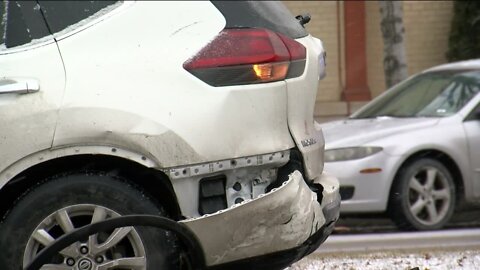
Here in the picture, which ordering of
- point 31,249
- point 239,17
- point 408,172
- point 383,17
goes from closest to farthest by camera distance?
point 31,249
point 239,17
point 408,172
point 383,17

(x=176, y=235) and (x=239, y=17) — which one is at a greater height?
(x=239, y=17)

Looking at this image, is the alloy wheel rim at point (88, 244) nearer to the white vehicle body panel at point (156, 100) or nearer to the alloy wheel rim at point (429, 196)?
the white vehicle body panel at point (156, 100)

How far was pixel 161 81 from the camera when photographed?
3.73 m

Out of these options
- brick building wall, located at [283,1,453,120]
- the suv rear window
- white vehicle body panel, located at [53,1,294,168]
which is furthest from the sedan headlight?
brick building wall, located at [283,1,453,120]

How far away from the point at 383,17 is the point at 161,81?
853cm

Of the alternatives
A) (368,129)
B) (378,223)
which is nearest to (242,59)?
(368,129)

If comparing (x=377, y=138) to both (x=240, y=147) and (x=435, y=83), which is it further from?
(x=240, y=147)

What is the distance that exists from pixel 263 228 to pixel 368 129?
14.1ft

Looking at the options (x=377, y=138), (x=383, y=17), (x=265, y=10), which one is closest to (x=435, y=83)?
(x=377, y=138)

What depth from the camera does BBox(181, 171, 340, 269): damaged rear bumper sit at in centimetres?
371

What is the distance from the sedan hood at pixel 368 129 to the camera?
7660 mm

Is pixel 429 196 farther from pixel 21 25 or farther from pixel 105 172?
pixel 21 25

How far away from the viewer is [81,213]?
375cm

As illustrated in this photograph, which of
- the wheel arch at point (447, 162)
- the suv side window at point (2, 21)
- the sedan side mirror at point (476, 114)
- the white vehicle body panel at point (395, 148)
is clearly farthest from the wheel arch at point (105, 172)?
the sedan side mirror at point (476, 114)
